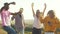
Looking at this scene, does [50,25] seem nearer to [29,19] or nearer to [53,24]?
[53,24]

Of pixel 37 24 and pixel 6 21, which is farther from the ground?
pixel 6 21

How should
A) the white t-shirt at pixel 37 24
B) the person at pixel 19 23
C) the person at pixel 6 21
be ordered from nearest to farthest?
the person at pixel 6 21 → the white t-shirt at pixel 37 24 → the person at pixel 19 23

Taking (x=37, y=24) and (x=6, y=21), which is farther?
(x=37, y=24)

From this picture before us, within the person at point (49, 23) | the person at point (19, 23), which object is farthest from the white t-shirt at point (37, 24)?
the person at point (19, 23)

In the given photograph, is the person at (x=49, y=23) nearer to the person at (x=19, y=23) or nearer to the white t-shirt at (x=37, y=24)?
the white t-shirt at (x=37, y=24)

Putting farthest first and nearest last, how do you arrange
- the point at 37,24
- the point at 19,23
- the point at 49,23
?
the point at 19,23 → the point at 37,24 → the point at 49,23

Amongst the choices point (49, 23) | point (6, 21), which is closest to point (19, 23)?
point (6, 21)

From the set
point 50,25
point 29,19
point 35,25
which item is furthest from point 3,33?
point 50,25

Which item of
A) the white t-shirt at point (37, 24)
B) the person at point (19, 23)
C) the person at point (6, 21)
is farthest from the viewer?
the person at point (19, 23)

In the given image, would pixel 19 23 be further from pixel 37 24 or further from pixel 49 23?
pixel 49 23

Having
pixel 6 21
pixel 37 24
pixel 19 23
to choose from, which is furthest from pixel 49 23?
pixel 6 21

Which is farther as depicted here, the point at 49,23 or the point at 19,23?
the point at 19,23

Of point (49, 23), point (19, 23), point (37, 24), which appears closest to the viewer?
point (49, 23)

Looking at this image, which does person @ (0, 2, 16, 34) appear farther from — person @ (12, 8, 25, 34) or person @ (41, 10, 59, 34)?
person @ (41, 10, 59, 34)
